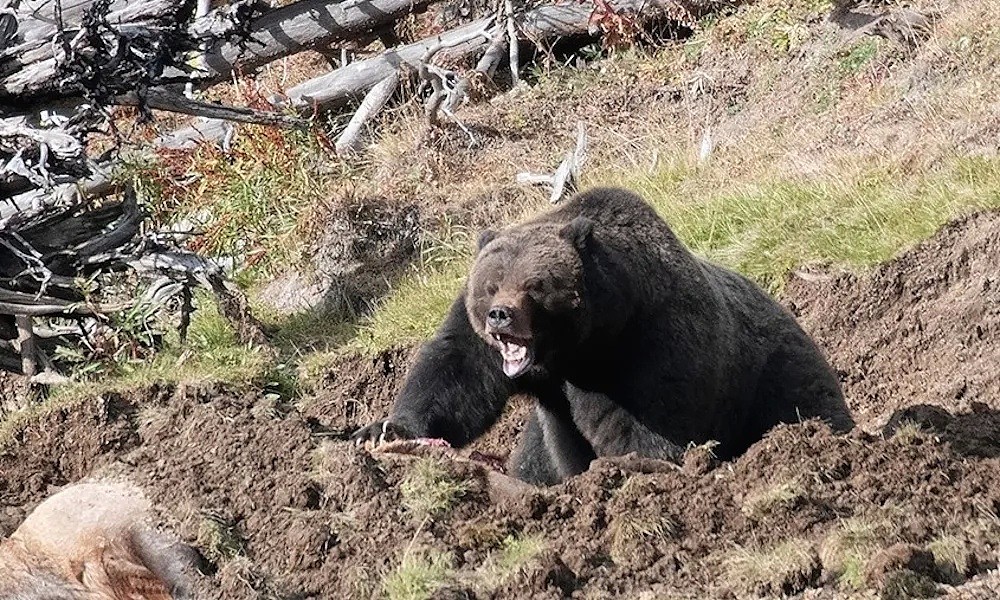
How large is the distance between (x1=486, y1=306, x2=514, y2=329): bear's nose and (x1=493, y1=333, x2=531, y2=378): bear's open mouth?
0.18 metres

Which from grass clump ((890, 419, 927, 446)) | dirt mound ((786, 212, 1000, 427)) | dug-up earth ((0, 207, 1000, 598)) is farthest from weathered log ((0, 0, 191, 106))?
grass clump ((890, 419, 927, 446))

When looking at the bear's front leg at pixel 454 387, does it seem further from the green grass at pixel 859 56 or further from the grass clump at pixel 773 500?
the green grass at pixel 859 56

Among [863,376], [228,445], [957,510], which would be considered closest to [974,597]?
[957,510]

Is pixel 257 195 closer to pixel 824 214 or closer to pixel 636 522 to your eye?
pixel 824 214

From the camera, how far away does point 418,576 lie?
16.1ft

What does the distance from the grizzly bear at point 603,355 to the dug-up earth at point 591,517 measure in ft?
2.04

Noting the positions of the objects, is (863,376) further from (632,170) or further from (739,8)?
(739,8)

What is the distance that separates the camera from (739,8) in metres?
14.3

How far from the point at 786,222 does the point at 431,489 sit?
5.31 meters

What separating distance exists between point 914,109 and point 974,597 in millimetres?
7569

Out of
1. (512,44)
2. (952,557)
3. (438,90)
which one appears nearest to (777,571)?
(952,557)

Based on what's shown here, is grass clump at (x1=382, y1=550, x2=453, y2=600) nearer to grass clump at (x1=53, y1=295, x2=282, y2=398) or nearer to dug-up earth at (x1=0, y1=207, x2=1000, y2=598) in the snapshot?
dug-up earth at (x1=0, y1=207, x2=1000, y2=598)

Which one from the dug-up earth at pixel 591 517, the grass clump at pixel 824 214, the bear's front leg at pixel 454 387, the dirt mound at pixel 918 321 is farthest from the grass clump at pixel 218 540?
the grass clump at pixel 824 214

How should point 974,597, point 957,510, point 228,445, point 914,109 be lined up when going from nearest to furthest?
point 974,597 → point 957,510 → point 228,445 → point 914,109
